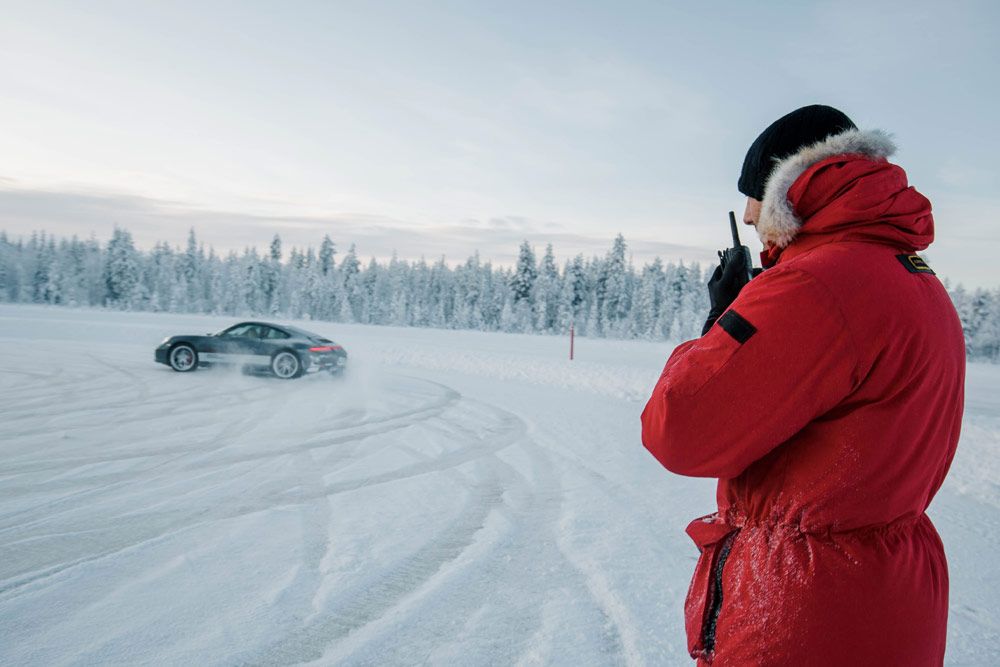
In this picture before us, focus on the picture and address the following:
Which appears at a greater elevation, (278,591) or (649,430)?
(649,430)

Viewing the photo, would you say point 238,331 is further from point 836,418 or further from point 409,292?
point 409,292

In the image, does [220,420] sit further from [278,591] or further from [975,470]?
[975,470]

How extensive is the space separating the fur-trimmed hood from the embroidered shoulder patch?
232 millimetres

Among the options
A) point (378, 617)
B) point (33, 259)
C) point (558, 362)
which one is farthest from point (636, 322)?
point (33, 259)

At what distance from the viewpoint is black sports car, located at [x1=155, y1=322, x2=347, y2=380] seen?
1330 cm

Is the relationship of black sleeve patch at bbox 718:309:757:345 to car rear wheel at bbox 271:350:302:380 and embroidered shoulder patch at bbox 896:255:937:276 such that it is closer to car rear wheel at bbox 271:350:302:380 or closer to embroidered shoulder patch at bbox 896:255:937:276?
embroidered shoulder patch at bbox 896:255:937:276

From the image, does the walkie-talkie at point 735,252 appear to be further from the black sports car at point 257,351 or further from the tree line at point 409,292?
the tree line at point 409,292

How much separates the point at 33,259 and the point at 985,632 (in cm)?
13619

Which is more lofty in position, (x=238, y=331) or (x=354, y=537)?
(x=238, y=331)

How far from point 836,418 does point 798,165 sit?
2.08ft

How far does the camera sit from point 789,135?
63.7 inches

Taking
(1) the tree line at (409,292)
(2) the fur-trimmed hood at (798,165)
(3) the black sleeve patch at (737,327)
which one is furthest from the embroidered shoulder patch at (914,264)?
(1) the tree line at (409,292)

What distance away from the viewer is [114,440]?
6.95 m

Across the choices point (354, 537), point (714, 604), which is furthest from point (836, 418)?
point (354, 537)
